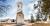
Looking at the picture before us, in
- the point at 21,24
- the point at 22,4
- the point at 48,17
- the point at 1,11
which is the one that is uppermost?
the point at 22,4

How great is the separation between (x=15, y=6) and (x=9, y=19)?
1.40 feet

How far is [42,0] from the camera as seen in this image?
3.17 metres

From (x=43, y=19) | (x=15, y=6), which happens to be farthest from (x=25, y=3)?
(x=43, y=19)

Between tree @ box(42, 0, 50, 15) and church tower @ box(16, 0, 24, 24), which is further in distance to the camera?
tree @ box(42, 0, 50, 15)

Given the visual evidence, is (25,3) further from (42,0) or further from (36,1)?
(42,0)

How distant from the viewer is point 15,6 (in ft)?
10.2

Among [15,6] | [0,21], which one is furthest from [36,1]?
[0,21]

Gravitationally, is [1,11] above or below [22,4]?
below

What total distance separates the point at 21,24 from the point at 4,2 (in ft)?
2.74

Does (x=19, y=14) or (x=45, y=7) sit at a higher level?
(x=45, y=7)

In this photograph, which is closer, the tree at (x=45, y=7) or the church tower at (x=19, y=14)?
the church tower at (x=19, y=14)

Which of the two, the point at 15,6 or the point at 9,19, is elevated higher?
the point at 15,6

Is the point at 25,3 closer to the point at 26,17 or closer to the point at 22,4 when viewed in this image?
the point at 22,4

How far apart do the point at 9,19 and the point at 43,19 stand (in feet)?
3.37
